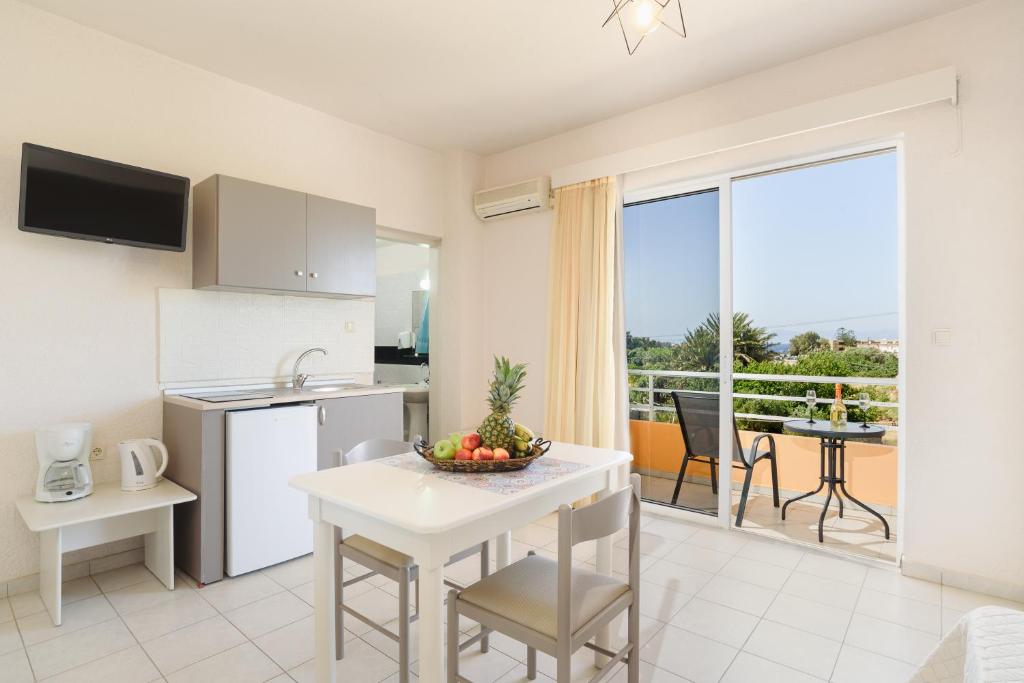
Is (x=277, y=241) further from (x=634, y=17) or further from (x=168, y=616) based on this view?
(x=634, y=17)

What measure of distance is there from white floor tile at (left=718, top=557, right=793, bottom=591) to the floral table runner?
1.54 metres

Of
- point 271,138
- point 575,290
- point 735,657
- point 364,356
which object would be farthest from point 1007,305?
point 271,138

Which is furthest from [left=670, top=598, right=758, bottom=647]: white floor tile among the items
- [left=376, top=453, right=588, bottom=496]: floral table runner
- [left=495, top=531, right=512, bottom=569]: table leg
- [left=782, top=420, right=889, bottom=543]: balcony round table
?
[left=782, top=420, right=889, bottom=543]: balcony round table

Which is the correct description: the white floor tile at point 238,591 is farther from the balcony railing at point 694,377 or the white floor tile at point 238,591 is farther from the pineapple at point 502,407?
the balcony railing at point 694,377

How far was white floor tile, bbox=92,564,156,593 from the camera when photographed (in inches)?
104

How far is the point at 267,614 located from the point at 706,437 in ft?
9.17

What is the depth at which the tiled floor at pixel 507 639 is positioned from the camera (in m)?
1.98

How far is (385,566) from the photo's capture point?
1856 mm

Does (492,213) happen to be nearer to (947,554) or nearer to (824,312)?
(824,312)

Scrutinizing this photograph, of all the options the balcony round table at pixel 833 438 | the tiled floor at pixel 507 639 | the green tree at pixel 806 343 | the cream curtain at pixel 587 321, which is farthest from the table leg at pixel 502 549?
the green tree at pixel 806 343

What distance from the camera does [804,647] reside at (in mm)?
2148

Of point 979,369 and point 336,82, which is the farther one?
point 336,82

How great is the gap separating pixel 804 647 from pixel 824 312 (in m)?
2.77

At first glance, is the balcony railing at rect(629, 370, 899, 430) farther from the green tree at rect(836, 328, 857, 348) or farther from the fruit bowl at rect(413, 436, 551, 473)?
the fruit bowl at rect(413, 436, 551, 473)
